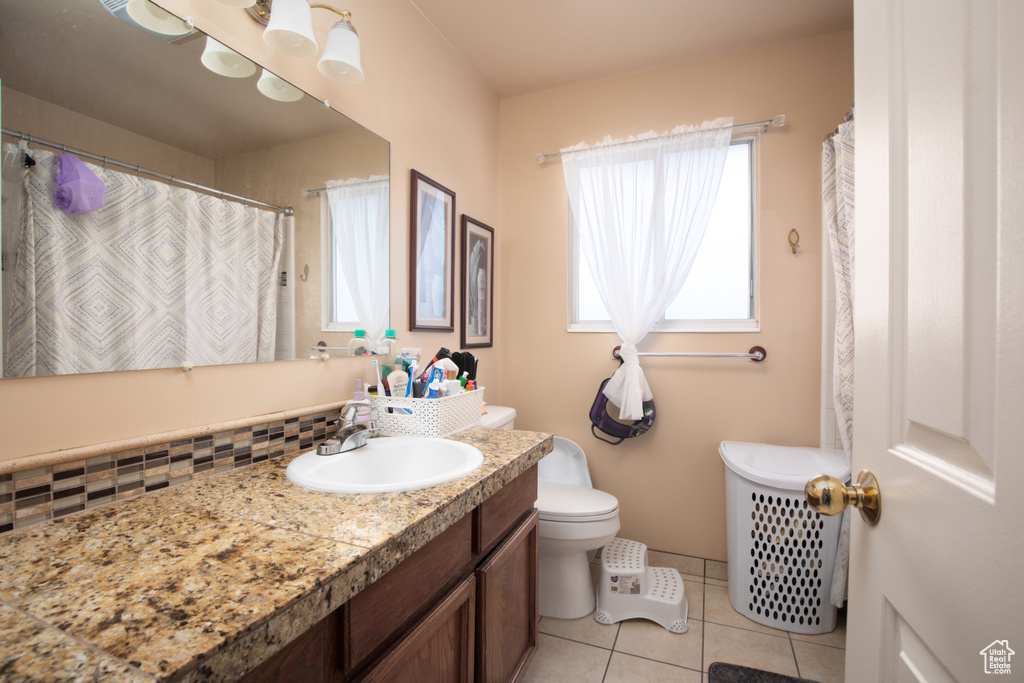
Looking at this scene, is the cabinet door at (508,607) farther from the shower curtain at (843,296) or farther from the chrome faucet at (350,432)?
the shower curtain at (843,296)

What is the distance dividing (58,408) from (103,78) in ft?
2.09

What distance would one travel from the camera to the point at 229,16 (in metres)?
1.09

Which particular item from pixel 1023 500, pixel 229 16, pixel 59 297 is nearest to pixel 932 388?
pixel 1023 500

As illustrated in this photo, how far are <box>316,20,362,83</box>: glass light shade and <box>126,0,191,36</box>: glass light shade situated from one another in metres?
0.32

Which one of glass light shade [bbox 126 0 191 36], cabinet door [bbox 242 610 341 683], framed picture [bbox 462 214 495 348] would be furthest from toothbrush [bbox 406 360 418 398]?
glass light shade [bbox 126 0 191 36]

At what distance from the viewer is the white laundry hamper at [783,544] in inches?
68.7

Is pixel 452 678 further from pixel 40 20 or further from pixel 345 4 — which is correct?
pixel 345 4

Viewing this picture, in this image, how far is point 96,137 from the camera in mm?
861

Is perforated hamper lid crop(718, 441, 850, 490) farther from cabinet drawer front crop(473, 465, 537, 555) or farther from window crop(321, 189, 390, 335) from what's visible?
window crop(321, 189, 390, 335)

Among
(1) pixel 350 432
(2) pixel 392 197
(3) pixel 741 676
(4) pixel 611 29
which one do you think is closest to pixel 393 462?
(1) pixel 350 432

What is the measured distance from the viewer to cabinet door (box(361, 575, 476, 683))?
2.57ft

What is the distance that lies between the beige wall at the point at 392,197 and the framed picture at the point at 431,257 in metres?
0.04

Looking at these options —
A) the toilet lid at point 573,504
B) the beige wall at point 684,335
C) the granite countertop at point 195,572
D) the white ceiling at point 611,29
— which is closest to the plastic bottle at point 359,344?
the granite countertop at point 195,572

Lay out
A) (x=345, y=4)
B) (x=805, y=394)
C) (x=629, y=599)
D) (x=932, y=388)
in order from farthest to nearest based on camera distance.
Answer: (x=805, y=394), (x=629, y=599), (x=345, y=4), (x=932, y=388)
